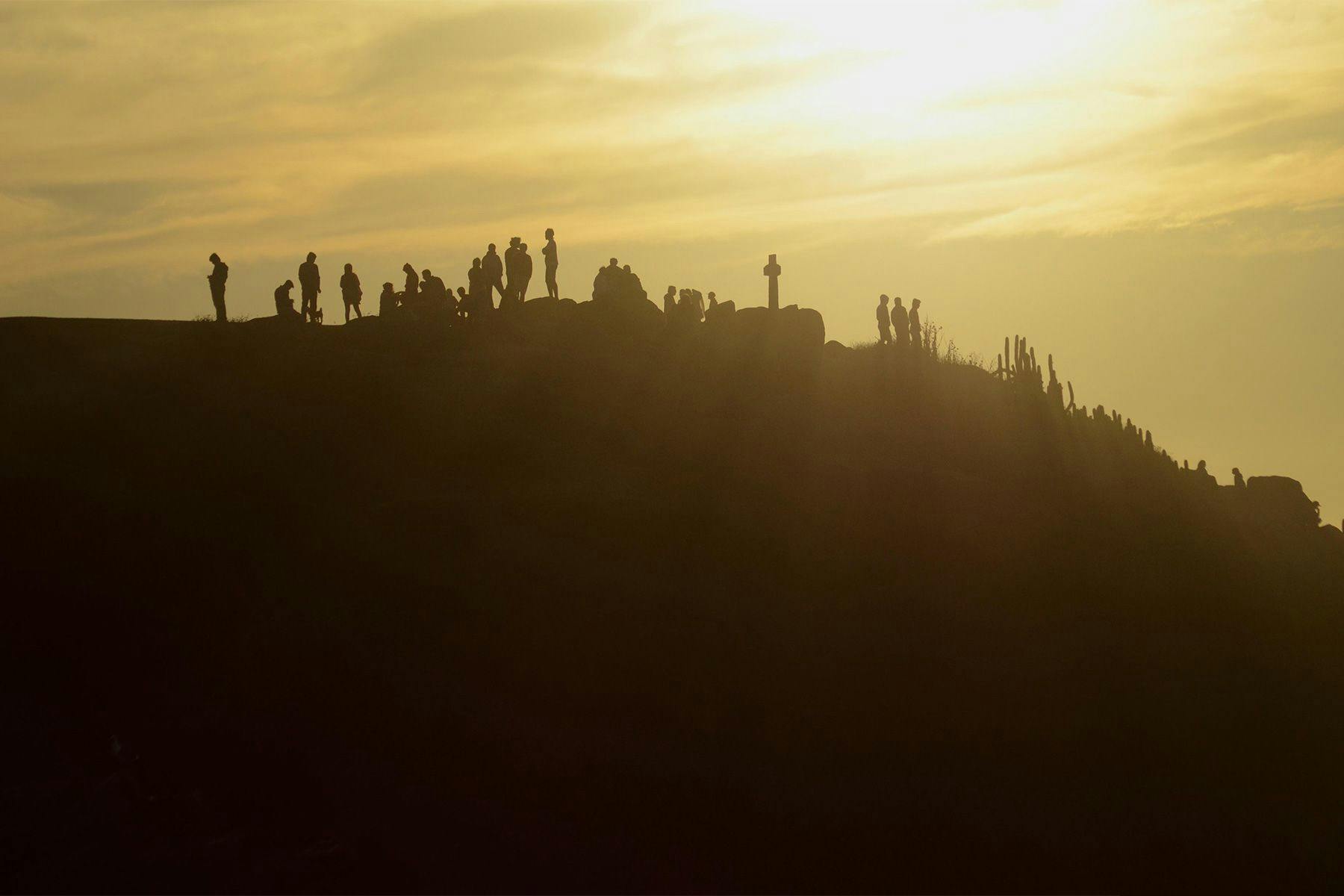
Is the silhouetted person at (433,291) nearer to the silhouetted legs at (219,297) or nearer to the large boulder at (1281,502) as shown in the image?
the silhouetted legs at (219,297)

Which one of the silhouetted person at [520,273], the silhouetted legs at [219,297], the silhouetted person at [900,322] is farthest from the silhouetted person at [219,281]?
the silhouetted person at [900,322]

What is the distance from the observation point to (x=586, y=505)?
24188 mm

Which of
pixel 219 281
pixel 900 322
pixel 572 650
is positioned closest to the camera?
pixel 572 650

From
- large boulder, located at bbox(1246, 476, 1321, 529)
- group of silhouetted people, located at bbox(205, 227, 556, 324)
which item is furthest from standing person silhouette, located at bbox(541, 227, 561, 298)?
large boulder, located at bbox(1246, 476, 1321, 529)

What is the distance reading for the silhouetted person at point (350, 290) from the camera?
114ft

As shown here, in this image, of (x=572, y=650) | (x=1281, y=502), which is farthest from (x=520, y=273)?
(x=1281, y=502)

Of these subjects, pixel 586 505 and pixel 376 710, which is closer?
pixel 376 710

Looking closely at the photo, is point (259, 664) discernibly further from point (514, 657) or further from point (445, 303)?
point (445, 303)

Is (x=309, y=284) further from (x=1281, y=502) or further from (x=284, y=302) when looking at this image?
(x=1281, y=502)

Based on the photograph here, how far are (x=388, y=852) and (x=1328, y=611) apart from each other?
26943 millimetres

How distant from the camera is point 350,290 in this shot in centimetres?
3491

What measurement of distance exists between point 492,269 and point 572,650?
15.4 m

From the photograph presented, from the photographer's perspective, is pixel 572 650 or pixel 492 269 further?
pixel 492 269

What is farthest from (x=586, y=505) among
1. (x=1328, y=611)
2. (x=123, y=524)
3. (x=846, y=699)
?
(x=1328, y=611)
